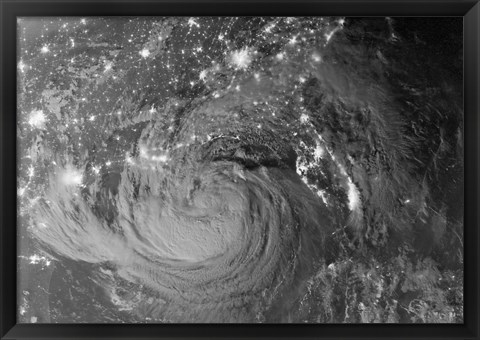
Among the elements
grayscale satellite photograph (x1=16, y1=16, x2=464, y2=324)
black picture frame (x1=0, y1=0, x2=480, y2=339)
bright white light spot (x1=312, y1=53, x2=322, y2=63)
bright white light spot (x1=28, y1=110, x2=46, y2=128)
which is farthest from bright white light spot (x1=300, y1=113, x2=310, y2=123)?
bright white light spot (x1=28, y1=110, x2=46, y2=128)

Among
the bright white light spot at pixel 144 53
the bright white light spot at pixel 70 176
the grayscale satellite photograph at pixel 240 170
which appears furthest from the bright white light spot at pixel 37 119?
the bright white light spot at pixel 144 53

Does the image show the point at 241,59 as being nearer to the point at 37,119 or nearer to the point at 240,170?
the point at 240,170

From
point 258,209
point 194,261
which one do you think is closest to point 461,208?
point 258,209

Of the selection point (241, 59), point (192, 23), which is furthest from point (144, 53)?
point (241, 59)

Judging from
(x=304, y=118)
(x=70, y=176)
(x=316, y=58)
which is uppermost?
(x=316, y=58)

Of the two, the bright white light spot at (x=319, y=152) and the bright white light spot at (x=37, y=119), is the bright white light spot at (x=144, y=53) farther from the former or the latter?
the bright white light spot at (x=319, y=152)

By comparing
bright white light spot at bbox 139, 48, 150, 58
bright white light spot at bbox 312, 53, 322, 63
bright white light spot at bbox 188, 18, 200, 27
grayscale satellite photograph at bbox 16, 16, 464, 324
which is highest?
bright white light spot at bbox 188, 18, 200, 27

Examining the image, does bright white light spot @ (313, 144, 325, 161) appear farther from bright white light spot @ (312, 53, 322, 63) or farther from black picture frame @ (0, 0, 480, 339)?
black picture frame @ (0, 0, 480, 339)
